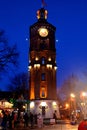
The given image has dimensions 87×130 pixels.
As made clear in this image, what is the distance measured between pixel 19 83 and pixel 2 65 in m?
60.5

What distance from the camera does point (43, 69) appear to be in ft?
328

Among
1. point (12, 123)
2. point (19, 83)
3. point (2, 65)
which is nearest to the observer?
point (12, 123)

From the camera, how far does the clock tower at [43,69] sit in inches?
3848

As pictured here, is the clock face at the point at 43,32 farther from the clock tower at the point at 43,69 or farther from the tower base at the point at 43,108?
the tower base at the point at 43,108

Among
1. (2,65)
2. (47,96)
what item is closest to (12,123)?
(2,65)

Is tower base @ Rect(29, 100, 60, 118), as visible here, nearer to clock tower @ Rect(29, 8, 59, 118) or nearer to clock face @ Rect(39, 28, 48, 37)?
clock tower @ Rect(29, 8, 59, 118)

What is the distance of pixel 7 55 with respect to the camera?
51.3 metres

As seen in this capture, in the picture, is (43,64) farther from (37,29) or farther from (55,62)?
(37,29)

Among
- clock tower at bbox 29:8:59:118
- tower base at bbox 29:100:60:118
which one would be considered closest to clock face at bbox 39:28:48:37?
clock tower at bbox 29:8:59:118

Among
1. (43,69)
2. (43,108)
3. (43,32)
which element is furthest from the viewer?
(43,32)

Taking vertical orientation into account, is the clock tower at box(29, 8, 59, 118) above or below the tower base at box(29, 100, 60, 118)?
above

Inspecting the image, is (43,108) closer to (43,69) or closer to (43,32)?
(43,69)

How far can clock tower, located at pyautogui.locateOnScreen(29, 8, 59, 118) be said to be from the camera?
9775 centimetres

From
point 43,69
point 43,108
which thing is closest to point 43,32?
point 43,69
